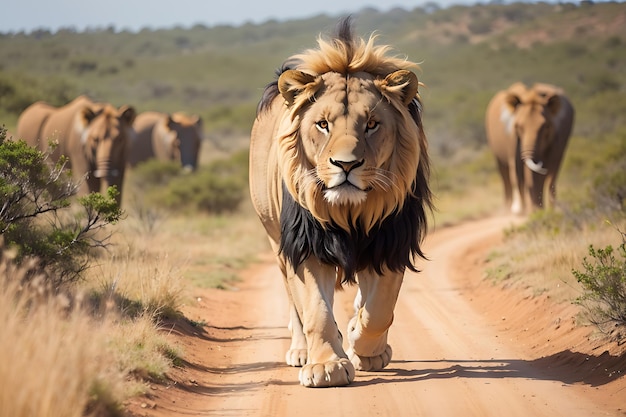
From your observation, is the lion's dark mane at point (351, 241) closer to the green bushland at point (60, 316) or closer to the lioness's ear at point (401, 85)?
the lioness's ear at point (401, 85)

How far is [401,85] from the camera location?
7.45 m

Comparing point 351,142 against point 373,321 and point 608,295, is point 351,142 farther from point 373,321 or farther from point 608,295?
point 608,295

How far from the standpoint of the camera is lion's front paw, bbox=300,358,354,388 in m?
7.13

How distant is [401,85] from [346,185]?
94 cm

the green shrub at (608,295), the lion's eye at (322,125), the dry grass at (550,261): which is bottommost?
the dry grass at (550,261)

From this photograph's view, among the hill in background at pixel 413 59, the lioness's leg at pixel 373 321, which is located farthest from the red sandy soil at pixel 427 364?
the hill in background at pixel 413 59

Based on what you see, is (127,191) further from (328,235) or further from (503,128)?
(328,235)

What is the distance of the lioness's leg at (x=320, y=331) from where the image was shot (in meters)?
7.15

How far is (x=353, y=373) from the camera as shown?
7309 mm

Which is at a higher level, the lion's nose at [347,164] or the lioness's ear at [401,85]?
the lioness's ear at [401,85]

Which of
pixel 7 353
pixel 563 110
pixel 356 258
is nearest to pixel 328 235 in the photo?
pixel 356 258

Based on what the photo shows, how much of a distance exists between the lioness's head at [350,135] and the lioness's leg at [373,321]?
467 millimetres

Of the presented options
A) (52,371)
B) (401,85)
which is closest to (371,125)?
(401,85)

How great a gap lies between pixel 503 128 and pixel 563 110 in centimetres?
155
